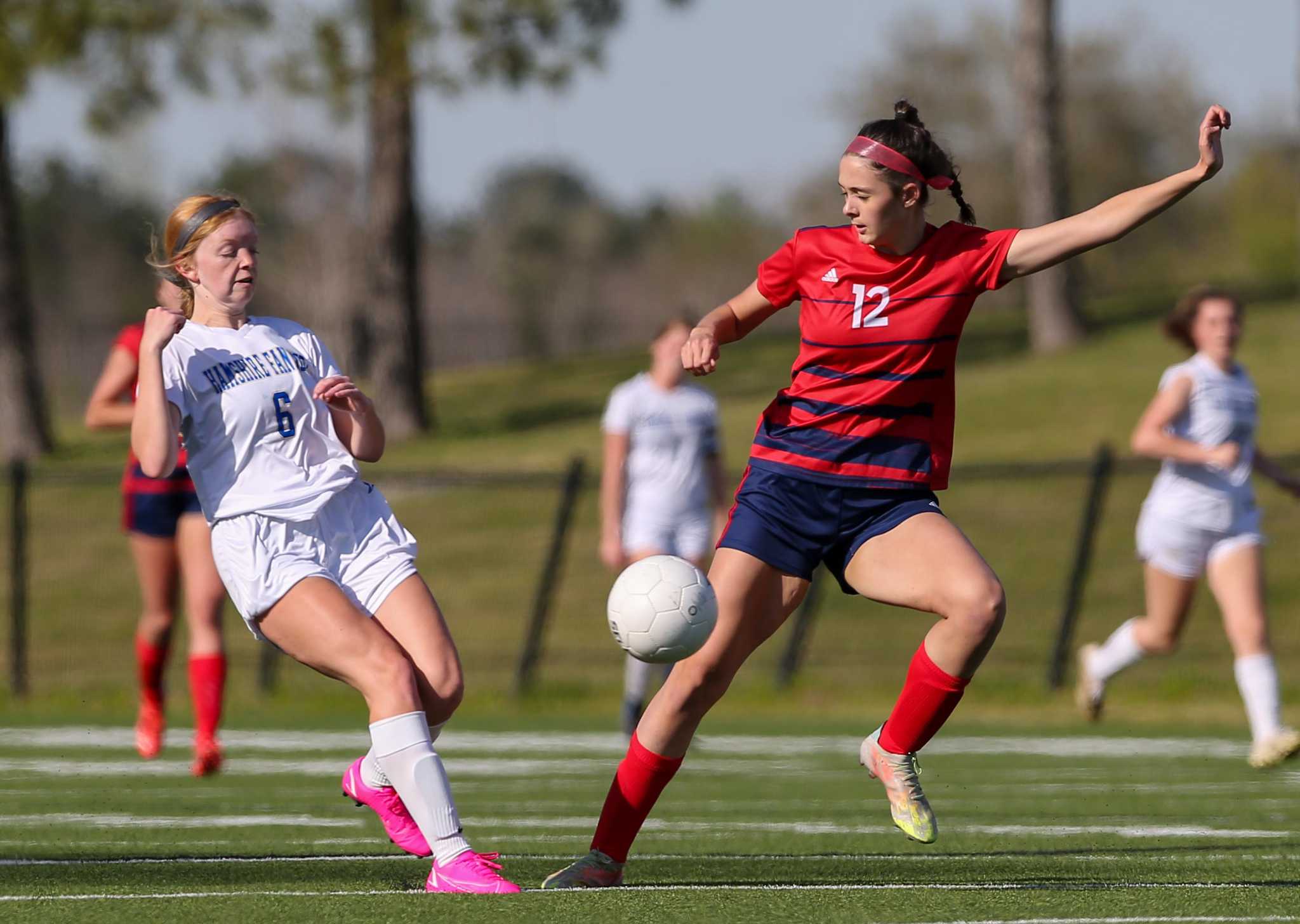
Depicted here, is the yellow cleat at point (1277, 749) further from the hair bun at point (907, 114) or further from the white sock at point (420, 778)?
the white sock at point (420, 778)

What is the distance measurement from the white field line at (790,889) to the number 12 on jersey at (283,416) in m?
1.25

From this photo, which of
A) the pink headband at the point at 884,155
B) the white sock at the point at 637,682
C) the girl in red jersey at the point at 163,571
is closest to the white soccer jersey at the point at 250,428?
the pink headband at the point at 884,155

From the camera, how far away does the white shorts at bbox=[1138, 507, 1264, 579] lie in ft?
31.7

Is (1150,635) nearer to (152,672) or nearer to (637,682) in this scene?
(637,682)

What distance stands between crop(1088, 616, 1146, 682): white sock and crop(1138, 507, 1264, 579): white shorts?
455 millimetres

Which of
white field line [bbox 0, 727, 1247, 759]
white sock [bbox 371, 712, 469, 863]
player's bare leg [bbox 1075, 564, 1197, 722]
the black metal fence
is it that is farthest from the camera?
the black metal fence

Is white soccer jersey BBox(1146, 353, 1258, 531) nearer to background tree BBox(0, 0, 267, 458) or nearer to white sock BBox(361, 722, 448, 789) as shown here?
white sock BBox(361, 722, 448, 789)

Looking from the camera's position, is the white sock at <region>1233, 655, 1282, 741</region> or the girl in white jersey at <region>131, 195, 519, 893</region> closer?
the girl in white jersey at <region>131, 195, 519, 893</region>

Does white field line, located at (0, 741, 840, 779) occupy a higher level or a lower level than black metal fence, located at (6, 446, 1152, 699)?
higher

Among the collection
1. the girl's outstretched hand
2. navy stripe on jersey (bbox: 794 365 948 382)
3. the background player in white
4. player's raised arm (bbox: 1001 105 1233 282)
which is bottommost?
the background player in white

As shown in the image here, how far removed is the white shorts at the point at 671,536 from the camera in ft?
36.6

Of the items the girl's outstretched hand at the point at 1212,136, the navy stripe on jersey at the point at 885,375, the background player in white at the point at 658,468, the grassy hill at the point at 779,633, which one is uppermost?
the girl's outstretched hand at the point at 1212,136

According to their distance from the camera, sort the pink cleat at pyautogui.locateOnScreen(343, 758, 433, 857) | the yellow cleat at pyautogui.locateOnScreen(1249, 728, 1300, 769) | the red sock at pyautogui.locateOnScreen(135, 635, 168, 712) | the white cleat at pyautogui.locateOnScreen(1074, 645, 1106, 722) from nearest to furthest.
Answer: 1. the pink cleat at pyautogui.locateOnScreen(343, 758, 433, 857)
2. the yellow cleat at pyautogui.locateOnScreen(1249, 728, 1300, 769)
3. the red sock at pyautogui.locateOnScreen(135, 635, 168, 712)
4. the white cleat at pyautogui.locateOnScreen(1074, 645, 1106, 722)

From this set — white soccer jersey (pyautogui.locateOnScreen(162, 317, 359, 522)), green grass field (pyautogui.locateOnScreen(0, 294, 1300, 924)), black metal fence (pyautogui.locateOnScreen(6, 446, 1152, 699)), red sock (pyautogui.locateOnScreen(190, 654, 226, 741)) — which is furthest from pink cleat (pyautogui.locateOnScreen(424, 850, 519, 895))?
black metal fence (pyautogui.locateOnScreen(6, 446, 1152, 699))
